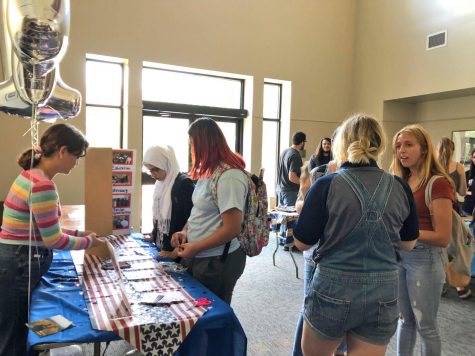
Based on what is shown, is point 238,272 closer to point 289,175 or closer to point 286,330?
point 286,330

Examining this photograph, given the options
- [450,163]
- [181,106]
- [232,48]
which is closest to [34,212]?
[450,163]

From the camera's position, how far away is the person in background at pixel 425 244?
1629mm

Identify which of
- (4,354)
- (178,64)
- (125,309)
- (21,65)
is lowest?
(4,354)

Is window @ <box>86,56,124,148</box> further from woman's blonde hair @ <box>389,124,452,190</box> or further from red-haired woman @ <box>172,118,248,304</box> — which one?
woman's blonde hair @ <box>389,124,452,190</box>

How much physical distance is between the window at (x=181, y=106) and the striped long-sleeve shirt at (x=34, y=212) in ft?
12.4

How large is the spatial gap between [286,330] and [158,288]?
145cm

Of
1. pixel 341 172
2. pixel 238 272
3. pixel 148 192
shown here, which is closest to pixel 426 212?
pixel 341 172

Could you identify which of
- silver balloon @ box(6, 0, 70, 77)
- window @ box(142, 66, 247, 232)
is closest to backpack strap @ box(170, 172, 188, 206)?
silver balloon @ box(6, 0, 70, 77)

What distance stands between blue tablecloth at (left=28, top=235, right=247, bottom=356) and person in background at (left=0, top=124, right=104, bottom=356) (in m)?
0.09

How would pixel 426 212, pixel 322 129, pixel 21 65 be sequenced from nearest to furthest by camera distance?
pixel 21 65
pixel 426 212
pixel 322 129

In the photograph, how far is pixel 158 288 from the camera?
1499 mm

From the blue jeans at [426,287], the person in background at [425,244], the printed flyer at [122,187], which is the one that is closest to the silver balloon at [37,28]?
the printed flyer at [122,187]

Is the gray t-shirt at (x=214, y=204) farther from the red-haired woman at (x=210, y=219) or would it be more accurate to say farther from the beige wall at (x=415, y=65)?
the beige wall at (x=415, y=65)

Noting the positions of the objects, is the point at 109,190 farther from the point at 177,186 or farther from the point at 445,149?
the point at 445,149
